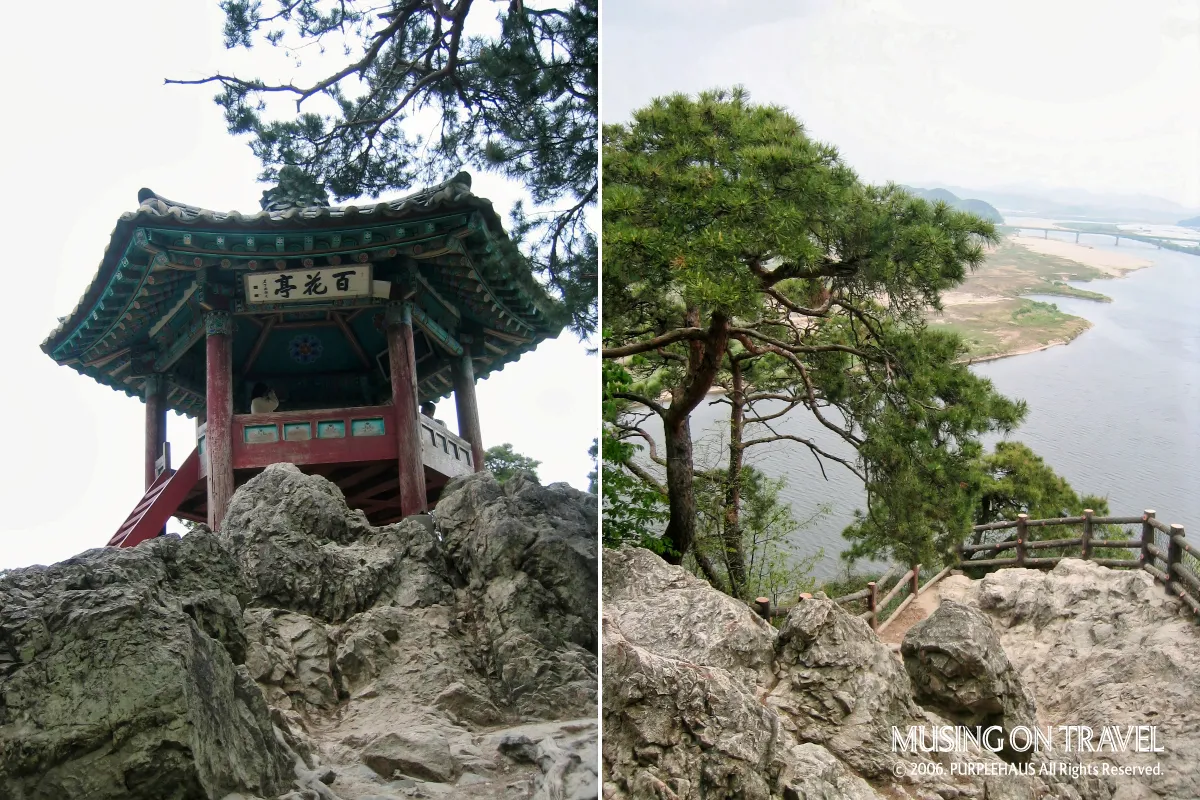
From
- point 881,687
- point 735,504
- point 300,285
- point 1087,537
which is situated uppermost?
point 300,285

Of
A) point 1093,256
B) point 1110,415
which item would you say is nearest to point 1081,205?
point 1093,256

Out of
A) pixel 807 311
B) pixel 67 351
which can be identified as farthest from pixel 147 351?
pixel 807 311

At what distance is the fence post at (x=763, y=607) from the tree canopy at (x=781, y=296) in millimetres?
278

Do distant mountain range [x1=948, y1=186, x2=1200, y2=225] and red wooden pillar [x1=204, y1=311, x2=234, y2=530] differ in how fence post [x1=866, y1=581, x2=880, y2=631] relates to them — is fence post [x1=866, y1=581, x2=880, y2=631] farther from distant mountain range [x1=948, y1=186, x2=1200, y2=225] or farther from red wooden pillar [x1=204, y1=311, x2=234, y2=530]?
red wooden pillar [x1=204, y1=311, x2=234, y2=530]

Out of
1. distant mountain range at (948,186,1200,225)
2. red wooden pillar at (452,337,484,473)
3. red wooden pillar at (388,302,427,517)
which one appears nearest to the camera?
red wooden pillar at (388,302,427,517)

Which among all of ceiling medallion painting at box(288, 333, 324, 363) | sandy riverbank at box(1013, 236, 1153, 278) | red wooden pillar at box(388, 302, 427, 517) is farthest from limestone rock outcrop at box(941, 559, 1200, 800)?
ceiling medallion painting at box(288, 333, 324, 363)

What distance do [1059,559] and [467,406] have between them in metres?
1.82

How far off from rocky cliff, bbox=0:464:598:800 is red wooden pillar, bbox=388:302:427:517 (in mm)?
66

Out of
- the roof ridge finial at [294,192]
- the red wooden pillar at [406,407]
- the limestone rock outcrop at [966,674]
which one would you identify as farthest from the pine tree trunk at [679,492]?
the roof ridge finial at [294,192]

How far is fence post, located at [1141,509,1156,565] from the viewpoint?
2764mm

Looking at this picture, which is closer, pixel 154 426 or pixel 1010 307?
pixel 154 426

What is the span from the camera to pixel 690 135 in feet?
9.21

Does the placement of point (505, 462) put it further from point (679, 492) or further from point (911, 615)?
point (911, 615)

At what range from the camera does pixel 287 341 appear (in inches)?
75.2
